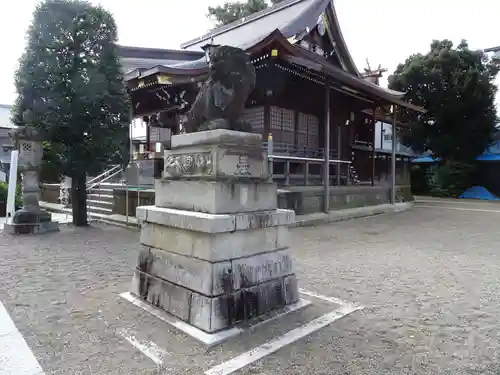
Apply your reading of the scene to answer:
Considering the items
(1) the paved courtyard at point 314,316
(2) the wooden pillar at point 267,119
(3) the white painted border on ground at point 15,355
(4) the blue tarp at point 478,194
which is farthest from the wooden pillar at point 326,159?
(4) the blue tarp at point 478,194

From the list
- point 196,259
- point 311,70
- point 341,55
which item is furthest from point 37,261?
point 341,55

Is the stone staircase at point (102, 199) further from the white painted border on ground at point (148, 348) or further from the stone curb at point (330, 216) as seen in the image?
the white painted border on ground at point (148, 348)

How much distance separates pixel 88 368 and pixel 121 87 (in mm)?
8159

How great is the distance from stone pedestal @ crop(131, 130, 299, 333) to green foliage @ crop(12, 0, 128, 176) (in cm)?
587

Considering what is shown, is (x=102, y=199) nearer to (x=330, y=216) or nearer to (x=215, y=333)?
(x=330, y=216)

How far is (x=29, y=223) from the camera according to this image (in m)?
8.73

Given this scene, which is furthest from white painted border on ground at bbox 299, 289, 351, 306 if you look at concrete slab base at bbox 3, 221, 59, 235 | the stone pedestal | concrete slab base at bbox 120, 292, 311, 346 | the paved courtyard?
concrete slab base at bbox 3, 221, 59, 235

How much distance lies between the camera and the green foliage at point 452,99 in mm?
23984

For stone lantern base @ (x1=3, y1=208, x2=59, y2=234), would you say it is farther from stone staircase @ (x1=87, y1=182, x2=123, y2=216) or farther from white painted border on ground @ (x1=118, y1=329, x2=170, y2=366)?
white painted border on ground @ (x1=118, y1=329, x2=170, y2=366)

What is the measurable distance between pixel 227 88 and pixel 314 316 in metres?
2.54

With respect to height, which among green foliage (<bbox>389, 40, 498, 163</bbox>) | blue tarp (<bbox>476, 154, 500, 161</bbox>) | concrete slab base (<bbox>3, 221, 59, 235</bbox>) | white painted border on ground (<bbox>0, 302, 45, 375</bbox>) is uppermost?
green foliage (<bbox>389, 40, 498, 163</bbox>)

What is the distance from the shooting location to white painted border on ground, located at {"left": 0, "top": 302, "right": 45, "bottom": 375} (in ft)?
8.59

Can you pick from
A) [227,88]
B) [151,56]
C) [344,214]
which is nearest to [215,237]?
[227,88]

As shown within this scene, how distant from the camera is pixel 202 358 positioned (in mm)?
2793
